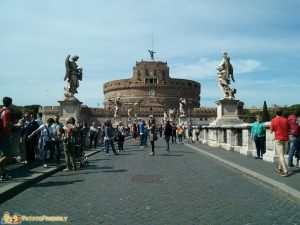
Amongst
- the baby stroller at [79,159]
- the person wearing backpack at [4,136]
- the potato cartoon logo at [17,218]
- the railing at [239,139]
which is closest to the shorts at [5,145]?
the person wearing backpack at [4,136]

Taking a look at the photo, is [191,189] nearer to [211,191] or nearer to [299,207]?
[211,191]

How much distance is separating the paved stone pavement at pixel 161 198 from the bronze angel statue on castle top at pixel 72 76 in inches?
436

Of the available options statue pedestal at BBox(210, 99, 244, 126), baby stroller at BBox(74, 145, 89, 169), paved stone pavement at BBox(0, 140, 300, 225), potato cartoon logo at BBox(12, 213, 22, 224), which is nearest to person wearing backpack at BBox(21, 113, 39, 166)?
baby stroller at BBox(74, 145, 89, 169)

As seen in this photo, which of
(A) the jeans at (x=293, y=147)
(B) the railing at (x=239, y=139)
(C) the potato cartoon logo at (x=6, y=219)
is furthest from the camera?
(B) the railing at (x=239, y=139)

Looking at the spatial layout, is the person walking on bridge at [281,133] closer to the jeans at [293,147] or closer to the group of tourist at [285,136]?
the group of tourist at [285,136]

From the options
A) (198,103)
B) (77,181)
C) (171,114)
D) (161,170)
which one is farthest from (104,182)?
(198,103)

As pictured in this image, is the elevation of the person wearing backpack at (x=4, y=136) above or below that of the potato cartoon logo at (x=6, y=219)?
above

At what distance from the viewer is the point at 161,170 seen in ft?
37.2

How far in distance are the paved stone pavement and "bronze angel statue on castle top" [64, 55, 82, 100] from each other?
11076mm

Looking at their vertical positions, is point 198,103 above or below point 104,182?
above

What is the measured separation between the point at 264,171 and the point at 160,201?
4.40m

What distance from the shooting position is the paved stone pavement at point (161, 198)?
234 inches

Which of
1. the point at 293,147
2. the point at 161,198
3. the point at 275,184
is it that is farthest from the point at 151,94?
the point at 161,198

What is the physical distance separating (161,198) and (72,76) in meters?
15.0
